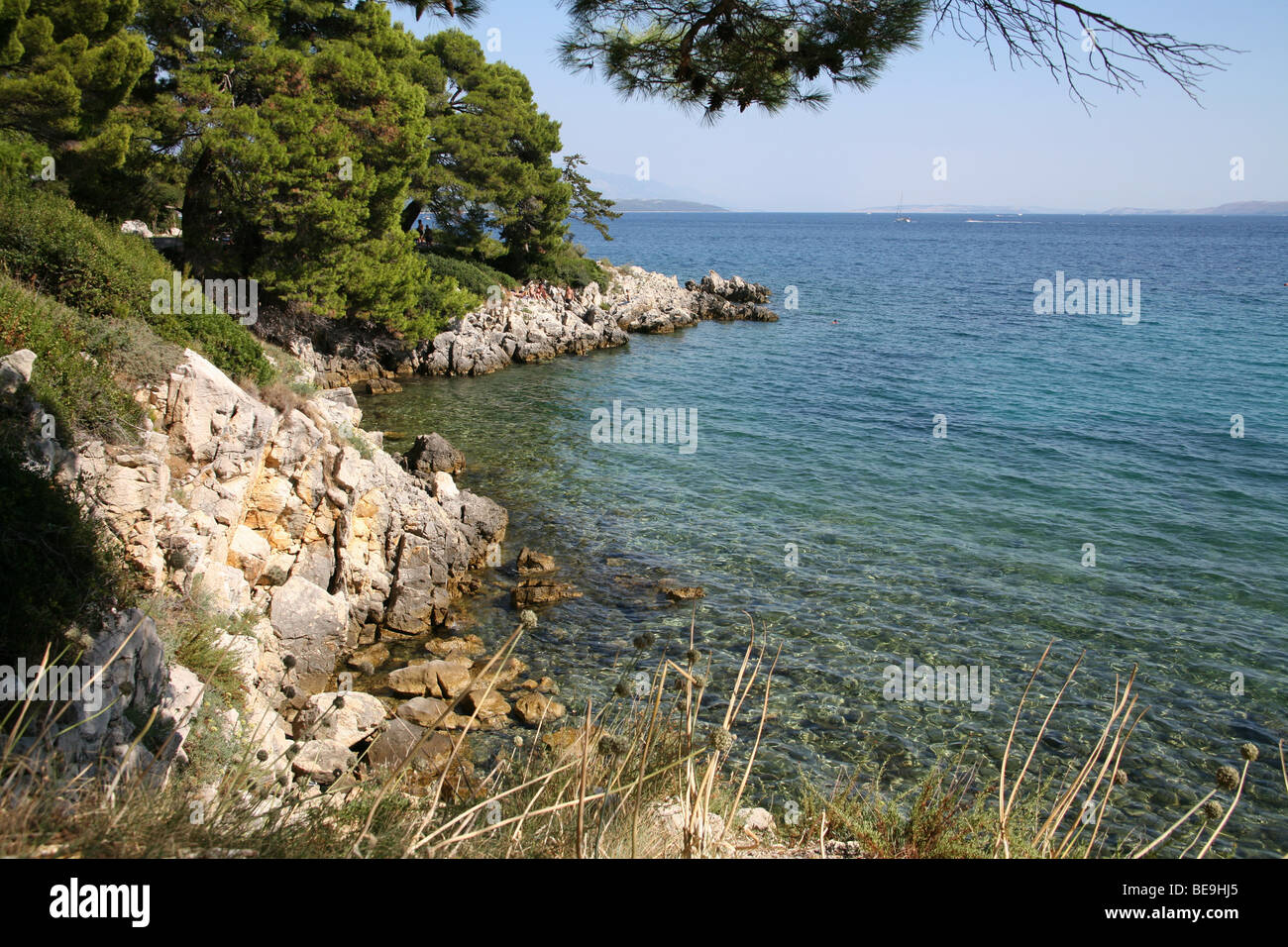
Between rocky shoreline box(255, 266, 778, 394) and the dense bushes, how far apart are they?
5204 millimetres

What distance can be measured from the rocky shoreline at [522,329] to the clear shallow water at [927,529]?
4.98ft

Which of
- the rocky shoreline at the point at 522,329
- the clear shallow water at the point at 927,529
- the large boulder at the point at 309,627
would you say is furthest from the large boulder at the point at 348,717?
the rocky shoreline at the point at 522,329

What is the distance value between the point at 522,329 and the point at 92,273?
24.8 metres

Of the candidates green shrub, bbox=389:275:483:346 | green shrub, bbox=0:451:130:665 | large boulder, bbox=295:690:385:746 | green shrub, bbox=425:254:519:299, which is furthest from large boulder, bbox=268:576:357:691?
green shrub, bbox=425:254:519:299

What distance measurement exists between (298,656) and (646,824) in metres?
8.96

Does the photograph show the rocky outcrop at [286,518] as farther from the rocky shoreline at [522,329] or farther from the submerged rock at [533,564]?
the rocky shoreline at [522,329]

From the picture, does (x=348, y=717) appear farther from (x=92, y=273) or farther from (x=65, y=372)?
(x=92, y=273)

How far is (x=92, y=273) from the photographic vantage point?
1321 cm

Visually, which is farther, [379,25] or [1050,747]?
[379,25]

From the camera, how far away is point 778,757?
10.9m

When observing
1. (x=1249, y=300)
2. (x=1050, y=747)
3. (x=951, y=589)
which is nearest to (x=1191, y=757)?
(x=1050, y=747)

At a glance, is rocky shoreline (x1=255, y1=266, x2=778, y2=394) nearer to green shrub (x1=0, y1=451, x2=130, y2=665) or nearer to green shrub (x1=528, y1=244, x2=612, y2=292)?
green shrub (x1=528, y1=244, x2=612, y2=292)

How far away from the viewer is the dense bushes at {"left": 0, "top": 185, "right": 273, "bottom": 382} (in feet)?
41.9
